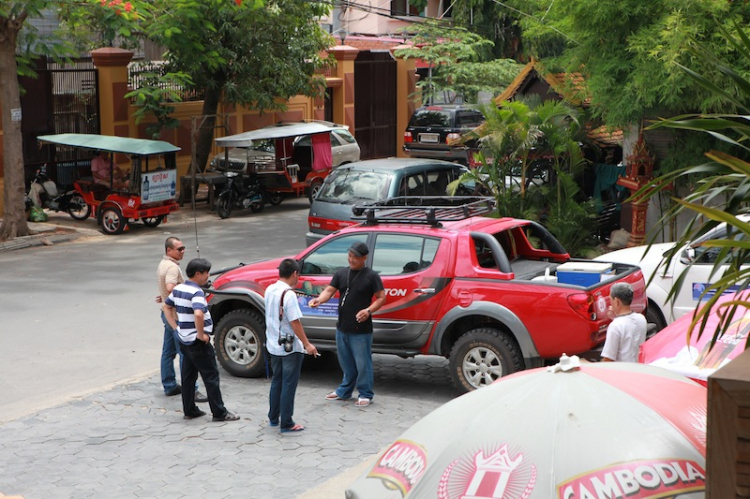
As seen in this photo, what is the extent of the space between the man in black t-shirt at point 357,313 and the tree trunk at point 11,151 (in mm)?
11500

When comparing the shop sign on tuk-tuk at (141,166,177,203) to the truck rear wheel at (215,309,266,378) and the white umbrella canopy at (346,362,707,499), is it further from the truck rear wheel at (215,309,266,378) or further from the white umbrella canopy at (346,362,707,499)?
the white umbrella canopy at (346,362,707,499)

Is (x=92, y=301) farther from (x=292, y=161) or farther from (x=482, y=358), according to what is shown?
(x=292, y=161)

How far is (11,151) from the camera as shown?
1936 centimetres

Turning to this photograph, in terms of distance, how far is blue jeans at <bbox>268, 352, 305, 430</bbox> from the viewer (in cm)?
874

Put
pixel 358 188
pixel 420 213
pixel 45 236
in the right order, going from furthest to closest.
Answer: pixel 45 236 < pixel 358 188 < pixel 420 213

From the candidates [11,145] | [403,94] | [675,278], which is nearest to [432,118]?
[403,94]

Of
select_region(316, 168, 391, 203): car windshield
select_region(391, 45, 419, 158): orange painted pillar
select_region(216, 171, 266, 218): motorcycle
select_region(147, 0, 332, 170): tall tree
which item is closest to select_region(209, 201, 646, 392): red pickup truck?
select_region(316, 168, 391, 203): car windshield

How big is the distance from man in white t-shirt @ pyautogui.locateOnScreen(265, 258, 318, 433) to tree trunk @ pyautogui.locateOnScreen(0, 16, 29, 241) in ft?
39.7

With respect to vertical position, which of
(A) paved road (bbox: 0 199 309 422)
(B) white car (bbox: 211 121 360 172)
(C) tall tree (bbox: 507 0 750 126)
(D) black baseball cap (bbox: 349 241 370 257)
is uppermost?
(C) tall tree (bbox: 507 0 750 126)

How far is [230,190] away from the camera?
22953 millimetres

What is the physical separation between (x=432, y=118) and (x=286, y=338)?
21391 mm

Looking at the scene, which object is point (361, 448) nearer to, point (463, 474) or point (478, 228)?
point (478, 228)

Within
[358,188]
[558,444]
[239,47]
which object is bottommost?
[558,444]

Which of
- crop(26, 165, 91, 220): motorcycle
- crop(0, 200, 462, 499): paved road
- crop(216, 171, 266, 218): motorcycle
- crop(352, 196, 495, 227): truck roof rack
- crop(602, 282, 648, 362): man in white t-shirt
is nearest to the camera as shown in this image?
crop(0, 200, 462, 499): paved road
